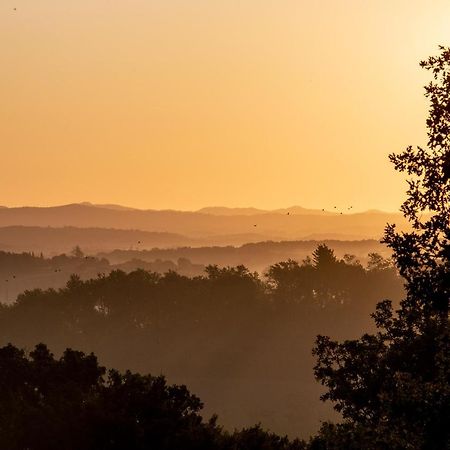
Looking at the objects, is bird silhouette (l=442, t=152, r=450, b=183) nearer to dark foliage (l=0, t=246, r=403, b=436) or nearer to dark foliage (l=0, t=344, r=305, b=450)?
dark foliage (l=0, t=344, r=305, b=450)

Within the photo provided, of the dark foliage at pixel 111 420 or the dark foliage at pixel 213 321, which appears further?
the dark foliage at pixel 213 321

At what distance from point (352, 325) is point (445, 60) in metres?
110

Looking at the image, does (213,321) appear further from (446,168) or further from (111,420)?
(446,168)

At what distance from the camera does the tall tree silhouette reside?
72.3 ft

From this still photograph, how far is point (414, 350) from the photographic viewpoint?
30.9 m

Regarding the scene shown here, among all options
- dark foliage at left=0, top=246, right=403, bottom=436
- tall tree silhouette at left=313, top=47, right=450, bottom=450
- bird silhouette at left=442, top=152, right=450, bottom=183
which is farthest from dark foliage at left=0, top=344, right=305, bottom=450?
dark foliage at left=0, top=246, right=403, bottom=436

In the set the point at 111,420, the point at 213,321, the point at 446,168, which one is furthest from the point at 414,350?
the point at 213,321

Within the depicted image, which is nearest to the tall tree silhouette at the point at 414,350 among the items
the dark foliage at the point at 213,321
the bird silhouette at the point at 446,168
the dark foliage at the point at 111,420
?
the bird silhouette at the point at 446,168

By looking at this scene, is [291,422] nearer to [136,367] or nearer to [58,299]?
[136,367]

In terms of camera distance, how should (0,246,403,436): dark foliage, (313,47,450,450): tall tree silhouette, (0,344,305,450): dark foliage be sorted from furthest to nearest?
(0,246,403,436): dark foliage
(0,344,305,450): dark foliage
(313,47,450,450): tall tree silhouette

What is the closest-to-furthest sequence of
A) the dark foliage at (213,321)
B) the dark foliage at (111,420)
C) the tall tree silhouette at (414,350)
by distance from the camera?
the tall tree silhouette at (414,350) < the dark foliage at (111,420) < the dark foliage at (213,321)

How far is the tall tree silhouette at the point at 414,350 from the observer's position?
22047mm

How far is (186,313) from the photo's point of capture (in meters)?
130

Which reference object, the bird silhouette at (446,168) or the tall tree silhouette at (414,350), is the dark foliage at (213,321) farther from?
the bird silhouette at (446,168)
